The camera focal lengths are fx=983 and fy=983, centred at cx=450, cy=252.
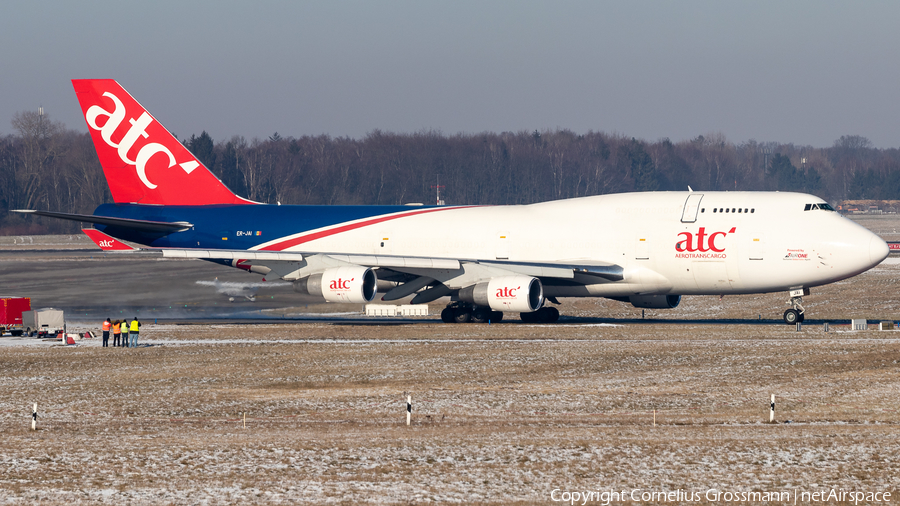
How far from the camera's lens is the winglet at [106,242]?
1540 inches

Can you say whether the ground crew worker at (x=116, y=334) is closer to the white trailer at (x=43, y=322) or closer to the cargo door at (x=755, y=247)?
the white trailer at (x=43, y=322)

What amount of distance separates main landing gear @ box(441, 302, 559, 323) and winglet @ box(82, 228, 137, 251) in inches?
518

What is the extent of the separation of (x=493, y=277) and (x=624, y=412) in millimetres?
18050

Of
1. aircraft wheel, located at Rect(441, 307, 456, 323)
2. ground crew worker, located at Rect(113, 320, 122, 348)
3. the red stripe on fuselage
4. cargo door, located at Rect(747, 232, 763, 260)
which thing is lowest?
ground crew worker, located at Rect(113, 320, 122, 348)

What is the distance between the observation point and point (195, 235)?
144 ft

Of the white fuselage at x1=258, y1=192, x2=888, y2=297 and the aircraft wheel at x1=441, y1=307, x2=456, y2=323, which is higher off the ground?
the white fuselage at x1=258, y1=192, x2=888, y2=297

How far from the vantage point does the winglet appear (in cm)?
3912

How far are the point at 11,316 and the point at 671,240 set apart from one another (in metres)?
25.9

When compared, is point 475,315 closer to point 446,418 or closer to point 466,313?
point 466,313

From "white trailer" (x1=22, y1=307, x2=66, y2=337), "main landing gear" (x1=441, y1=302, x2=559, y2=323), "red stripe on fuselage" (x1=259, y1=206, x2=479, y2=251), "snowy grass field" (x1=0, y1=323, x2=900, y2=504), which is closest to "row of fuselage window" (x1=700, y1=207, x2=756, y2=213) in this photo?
"snowy grass field" (x1=0, y1=323, x2=900, y2=504)

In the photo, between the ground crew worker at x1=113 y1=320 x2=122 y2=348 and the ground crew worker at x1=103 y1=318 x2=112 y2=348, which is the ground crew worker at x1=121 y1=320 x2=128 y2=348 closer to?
the ground crew worker at x1=113 y1=320 x2=122 y2=348

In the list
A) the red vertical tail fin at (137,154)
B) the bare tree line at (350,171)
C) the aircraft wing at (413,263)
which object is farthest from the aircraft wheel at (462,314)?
the bare tree line at (350,171)

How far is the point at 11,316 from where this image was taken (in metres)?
38.8

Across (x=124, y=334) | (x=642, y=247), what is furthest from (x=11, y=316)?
(x=642, y=247)
